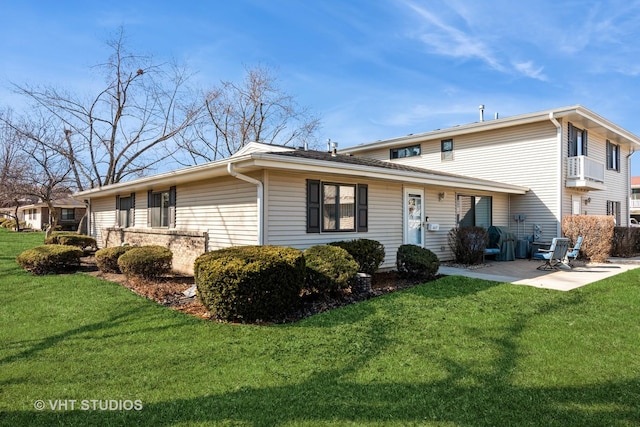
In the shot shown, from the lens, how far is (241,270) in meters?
5.33

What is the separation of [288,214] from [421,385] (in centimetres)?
503

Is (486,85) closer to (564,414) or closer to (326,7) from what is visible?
(326,7)

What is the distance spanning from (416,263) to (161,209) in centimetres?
803

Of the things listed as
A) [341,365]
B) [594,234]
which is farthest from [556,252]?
[341,365]

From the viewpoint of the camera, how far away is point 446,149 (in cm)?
1655

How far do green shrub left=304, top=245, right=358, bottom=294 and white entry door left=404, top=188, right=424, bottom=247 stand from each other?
4.31 m

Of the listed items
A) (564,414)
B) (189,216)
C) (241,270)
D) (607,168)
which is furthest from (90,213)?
(607,168)

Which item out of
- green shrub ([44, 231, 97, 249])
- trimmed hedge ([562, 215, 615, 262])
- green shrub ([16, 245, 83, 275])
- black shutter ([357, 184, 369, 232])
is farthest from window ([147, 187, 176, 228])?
trimmed hedge ([562, 215, 615, 262])

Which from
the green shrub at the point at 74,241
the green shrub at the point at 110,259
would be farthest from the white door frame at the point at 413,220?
the green shrub at the point at 74,241

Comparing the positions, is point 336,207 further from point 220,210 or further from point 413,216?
point 413,216

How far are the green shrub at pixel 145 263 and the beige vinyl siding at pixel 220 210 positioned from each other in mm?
1121

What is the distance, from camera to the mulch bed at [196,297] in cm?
608

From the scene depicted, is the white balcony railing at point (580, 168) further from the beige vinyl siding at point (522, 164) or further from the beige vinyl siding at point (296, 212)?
the beige vinyl siding at point (296, 212)

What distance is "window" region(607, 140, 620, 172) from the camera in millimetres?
17025
